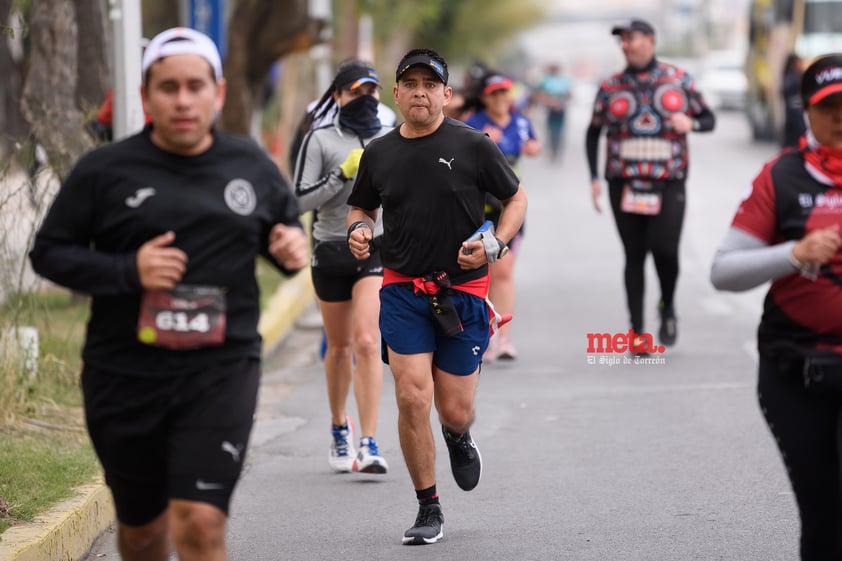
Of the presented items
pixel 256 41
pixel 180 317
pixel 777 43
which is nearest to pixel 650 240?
pixel 180 317

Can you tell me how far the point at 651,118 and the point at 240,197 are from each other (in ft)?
20.5

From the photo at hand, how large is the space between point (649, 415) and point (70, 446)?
10.8 ft

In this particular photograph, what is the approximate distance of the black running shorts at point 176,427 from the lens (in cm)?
432

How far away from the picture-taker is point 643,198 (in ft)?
33.8

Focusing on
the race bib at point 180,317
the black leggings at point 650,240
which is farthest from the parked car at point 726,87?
the race bib at point 180,317

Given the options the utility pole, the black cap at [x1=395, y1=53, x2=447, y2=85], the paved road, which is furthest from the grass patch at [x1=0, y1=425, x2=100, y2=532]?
the utility pole

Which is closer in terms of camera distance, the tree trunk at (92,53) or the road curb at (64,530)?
the road curb at (64,530)

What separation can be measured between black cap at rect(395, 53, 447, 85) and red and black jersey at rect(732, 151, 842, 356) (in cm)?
192

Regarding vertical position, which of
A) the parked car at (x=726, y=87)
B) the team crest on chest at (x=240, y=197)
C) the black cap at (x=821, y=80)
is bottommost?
the parked car at (x=726, y=87)

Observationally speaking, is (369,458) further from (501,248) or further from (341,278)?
(501,248)

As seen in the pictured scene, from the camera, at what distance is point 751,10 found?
39219mm

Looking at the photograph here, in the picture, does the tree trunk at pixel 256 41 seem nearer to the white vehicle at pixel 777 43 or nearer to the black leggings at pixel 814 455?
the black leggings at pixel 814 455

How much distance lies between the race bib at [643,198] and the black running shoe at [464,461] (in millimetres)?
4160

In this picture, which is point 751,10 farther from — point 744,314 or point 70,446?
point 70,446
